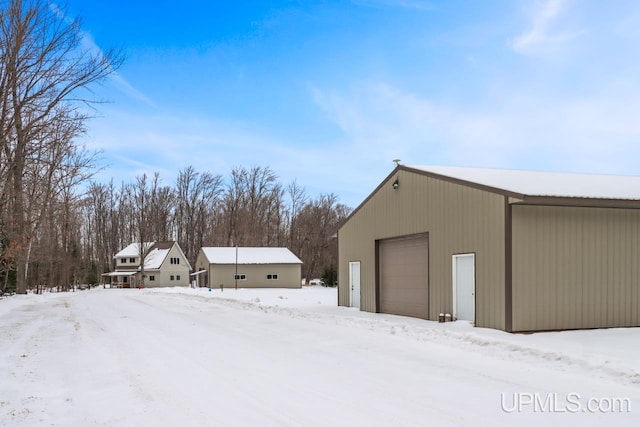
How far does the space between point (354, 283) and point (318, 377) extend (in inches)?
571

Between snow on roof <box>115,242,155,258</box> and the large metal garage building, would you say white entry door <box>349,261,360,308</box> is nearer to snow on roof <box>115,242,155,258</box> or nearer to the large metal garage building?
the large metal garage building

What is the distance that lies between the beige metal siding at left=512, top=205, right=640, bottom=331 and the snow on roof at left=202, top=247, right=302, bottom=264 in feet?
128

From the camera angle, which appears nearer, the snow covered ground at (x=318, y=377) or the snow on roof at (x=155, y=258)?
the snow covered ground at (x=318, y=377)

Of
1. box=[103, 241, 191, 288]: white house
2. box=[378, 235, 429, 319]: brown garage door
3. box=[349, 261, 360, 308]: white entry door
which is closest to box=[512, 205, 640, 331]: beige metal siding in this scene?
box=[378, 235, 429, 319]: brown garage door

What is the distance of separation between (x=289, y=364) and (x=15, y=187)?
11.8m

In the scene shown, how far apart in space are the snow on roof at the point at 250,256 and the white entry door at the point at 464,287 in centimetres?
3682

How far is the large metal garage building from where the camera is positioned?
13586mm

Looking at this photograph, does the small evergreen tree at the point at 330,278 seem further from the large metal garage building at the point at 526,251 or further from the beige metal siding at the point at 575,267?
the beige metal siding at the point at 575,267

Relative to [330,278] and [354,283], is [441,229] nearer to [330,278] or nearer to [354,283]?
[354,283]

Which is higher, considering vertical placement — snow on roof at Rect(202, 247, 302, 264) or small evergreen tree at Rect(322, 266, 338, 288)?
snow on roof at Rect(202, 247, 302, 264)

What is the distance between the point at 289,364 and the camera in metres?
9.05

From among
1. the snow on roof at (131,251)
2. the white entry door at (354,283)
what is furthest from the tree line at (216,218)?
the white entry door at (354,283)

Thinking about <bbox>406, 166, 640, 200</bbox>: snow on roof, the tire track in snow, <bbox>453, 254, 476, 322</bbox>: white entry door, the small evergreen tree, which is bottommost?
the small evergreen tree

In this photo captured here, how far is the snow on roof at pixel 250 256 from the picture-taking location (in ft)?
167
